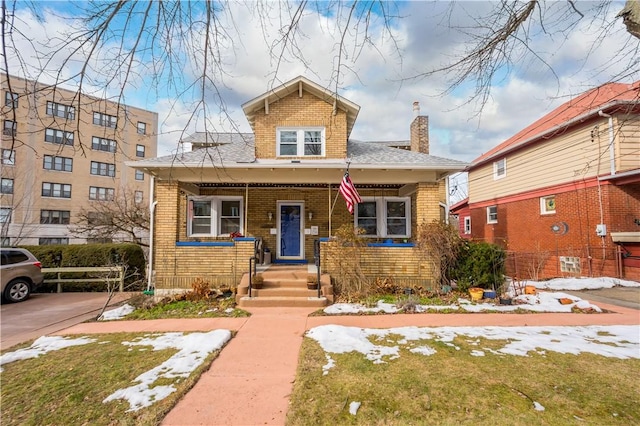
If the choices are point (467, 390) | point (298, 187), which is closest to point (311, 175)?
point (298, 187)

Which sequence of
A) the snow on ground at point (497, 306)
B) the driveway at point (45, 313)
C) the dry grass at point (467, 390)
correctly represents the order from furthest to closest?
the snow on ground at point (497, 306) < the driveway at point (45, 313) < the dry grass at point (467, 390)

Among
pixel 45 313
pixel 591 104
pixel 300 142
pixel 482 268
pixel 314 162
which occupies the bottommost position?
pixel 45 313

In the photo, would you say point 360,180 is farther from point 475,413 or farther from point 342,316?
point 475,413

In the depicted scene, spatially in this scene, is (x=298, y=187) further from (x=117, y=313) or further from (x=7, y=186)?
(x=7, y=186)

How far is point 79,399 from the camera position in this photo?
3.38 m

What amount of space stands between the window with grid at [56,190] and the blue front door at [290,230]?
30.7 m

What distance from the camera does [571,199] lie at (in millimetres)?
11414

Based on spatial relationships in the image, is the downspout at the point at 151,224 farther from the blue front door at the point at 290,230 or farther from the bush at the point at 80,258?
the blue front door at the point at 290,230

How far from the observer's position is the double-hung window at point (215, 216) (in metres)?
10.6

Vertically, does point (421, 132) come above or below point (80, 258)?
above

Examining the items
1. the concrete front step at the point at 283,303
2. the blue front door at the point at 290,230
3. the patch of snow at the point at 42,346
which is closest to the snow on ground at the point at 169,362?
the patch of snow at the point at 42,346

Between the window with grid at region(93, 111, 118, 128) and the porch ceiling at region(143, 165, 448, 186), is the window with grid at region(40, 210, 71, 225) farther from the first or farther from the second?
the window with grid at region(93, 111, 118, 128)

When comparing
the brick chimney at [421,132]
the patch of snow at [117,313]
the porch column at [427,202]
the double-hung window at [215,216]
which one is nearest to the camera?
the patch of snow at [117,313]

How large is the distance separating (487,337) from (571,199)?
956 centimetres
